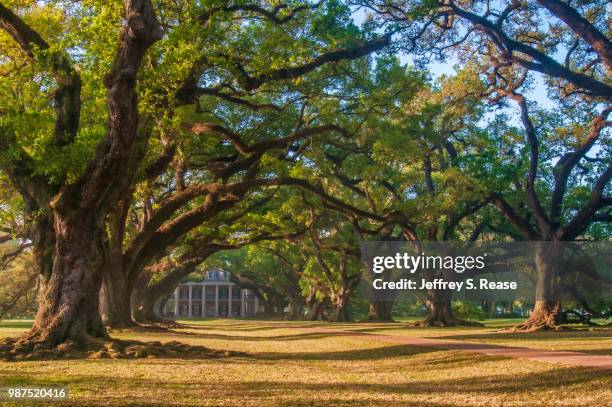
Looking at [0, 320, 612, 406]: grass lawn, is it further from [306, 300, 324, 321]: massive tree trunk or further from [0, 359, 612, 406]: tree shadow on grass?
[306, 300, 324, 321]: massive tree trunk

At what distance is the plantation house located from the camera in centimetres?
10594

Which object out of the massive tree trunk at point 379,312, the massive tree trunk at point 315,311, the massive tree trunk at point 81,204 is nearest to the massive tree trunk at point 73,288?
the massive tree trunk at point 81,204

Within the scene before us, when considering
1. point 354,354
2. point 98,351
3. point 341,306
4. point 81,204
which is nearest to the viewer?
point 98,351

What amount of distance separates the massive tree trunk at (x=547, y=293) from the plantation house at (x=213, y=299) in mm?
80486

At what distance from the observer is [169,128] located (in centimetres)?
1756

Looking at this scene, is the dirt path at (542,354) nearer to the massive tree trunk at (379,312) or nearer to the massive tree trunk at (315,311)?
the massive tree trunk at (379,312)

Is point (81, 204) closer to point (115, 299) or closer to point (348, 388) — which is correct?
point (348, 388)

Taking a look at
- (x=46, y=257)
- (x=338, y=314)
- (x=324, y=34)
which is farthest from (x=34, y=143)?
(x=338, y=314)

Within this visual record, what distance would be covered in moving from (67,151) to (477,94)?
1929 centimetres

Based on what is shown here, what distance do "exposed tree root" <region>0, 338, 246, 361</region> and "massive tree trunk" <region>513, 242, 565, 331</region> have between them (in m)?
16.4

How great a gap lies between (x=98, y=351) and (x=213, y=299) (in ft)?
316

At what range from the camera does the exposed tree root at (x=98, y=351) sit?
514 inches

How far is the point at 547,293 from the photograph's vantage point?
27359 mm

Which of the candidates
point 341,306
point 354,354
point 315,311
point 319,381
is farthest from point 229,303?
point 319,381
